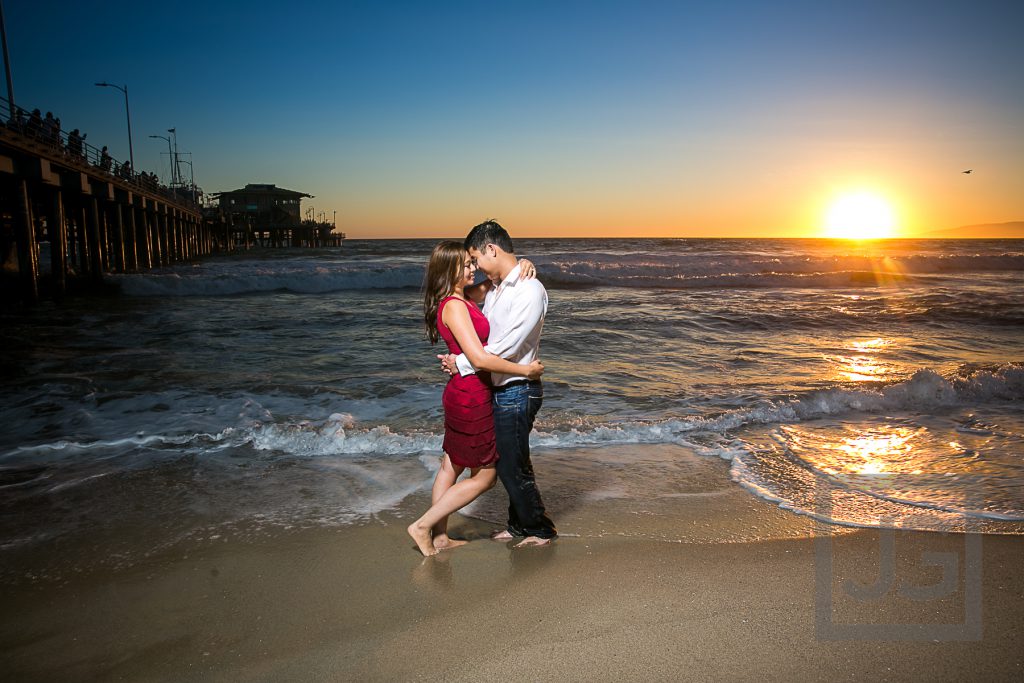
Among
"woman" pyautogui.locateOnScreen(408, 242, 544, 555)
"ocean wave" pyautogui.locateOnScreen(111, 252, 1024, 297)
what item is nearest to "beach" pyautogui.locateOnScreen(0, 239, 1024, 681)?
"woman" pyautogui.locateOnScreen(408, 242, 544, 555)

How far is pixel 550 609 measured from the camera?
263cm

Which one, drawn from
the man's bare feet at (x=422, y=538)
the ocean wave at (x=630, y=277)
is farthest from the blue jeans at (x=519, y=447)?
the ocean wave at (x=630, y=277)

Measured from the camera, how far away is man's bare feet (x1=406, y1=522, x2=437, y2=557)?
315 cm

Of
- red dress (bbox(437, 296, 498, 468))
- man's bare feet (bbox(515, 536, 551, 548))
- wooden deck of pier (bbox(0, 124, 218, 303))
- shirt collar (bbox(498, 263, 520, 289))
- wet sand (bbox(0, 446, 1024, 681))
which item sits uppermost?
wooden deck of pier (bbox(0, 124, 218, 303))

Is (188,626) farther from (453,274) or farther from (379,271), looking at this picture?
(379,271)

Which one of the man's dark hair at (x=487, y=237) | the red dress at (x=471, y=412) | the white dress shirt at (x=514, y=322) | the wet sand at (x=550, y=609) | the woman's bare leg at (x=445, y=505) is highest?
the man's dark hair at (x=487, y=237)

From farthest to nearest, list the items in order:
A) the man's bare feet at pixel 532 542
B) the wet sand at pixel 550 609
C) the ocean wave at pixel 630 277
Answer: the ocean wave at pixel 630 277 → the man's bare feet at pixel 532 542 → the wet sand at pixel 550 609

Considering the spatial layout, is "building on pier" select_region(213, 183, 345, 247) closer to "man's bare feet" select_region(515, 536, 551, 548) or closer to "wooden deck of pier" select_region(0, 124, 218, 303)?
"wooden deck of pier" select_region(0, 124, 218, 303)

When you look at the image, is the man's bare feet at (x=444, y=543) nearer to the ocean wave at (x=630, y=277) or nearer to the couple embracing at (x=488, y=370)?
the couple embracing at (x=488, y=370)

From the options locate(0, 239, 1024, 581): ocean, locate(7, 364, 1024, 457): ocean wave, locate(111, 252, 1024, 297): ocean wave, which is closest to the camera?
locate(0, 239, 1024, 581): ocean

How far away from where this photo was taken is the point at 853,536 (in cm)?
324

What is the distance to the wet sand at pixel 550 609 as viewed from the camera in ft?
7.42

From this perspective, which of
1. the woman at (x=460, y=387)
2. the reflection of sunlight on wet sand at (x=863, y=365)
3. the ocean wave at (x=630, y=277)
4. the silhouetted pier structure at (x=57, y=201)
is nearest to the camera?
the woman at (x=460, y=387)

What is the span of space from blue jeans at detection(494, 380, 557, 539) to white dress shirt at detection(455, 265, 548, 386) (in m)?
0.09
